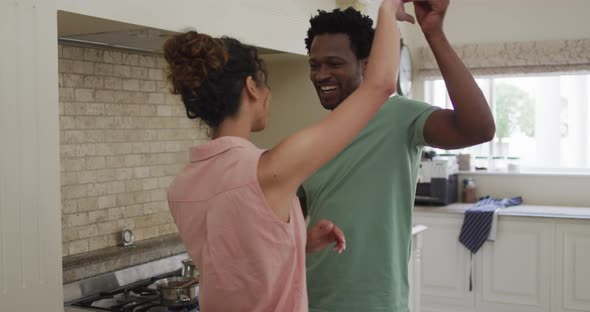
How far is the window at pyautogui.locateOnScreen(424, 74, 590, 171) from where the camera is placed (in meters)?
5.64

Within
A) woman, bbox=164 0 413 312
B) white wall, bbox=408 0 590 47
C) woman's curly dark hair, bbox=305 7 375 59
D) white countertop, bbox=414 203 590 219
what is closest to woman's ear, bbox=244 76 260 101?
woman, bbox=164 0 413 312

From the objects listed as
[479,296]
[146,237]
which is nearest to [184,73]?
[146,237]

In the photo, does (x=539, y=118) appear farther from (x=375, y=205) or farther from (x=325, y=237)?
(x=325, y=237)

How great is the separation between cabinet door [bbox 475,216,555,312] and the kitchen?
0.09m

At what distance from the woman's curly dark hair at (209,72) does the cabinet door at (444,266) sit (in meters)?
4.04

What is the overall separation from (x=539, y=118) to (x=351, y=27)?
438 cm

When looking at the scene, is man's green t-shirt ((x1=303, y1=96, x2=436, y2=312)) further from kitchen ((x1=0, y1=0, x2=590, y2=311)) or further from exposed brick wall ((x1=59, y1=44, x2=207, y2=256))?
exposed brick wall ((x1=59, y1=44, x2=207, y2=256))

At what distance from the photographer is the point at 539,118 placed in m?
5.80

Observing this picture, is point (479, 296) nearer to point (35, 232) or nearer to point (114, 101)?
point (114, 101)

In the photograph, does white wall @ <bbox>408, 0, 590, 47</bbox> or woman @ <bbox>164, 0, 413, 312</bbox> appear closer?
woman @ <bbox>164, 0, 413, 312</bbox>

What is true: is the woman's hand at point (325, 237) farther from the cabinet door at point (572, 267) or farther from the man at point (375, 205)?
the cabinet door at point (572, 267)

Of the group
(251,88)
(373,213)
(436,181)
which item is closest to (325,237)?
(373,213)

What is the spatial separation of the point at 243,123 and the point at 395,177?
0.45 m

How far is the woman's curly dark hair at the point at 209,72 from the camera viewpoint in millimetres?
1292
